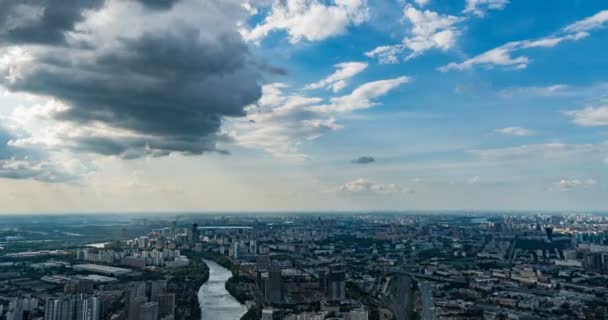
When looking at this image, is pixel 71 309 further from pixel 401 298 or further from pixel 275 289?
pixel 401 298

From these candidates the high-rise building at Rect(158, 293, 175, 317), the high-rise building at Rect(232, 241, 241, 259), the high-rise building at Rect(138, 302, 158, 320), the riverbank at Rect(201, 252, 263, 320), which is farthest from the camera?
the high-rise building at Rect(232, 241, 241, 259)

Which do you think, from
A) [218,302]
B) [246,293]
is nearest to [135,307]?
[218,302]

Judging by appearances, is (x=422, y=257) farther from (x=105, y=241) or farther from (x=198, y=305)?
(x=105, y=241)

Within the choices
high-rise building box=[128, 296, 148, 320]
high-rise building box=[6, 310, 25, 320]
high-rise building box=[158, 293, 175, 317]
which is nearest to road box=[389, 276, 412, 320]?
high-rise building box=[158, 293, 175, 317]

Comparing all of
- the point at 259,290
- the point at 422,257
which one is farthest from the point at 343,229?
the point at 259,290

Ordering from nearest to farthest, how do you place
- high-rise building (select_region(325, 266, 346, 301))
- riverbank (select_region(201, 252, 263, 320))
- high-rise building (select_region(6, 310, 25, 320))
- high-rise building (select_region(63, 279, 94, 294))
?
high-rise building (select_region(6, 310, 25, 320)) → riverbank (select_region(201, 252, 263, 320)) → high-rise building (select_region(63, 279, 94, 294)) → high-rise building (select_region(325, 266, 346, 301))

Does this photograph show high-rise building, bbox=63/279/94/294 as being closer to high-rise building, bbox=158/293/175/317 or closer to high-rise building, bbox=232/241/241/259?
high-rise building, bbox=158/293/175/317

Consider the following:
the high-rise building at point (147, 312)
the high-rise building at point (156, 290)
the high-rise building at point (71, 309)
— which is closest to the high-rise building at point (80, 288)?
the high-rise building at point (156, 290)

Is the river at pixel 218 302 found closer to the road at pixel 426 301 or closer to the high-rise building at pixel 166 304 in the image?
the high-rise building at pixel 166 304
